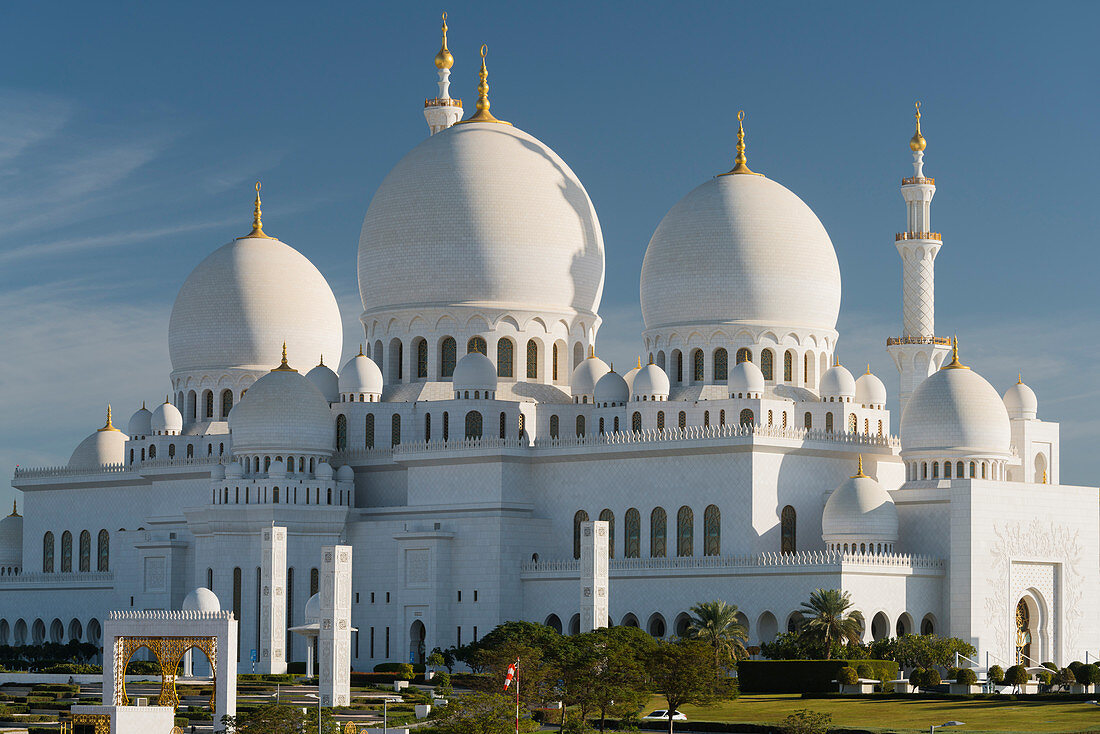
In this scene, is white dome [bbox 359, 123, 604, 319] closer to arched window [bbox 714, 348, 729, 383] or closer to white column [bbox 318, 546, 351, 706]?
arched window [bbox 714, 348, 729, 383]

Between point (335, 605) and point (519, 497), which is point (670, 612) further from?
point (335, 605)

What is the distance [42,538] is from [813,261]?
1432 inches

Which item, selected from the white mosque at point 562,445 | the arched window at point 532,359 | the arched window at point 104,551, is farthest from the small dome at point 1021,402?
the arched window at point 104,551

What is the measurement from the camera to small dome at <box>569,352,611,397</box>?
78.2m

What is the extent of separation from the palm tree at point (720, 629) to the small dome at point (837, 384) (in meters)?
11.7

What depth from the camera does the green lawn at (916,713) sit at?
51281 millimetres

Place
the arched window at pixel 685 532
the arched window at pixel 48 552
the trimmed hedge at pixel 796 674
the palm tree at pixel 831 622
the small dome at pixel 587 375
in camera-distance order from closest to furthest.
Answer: the trimmed hedge at pixel 796 674
the palm tree at pixel 831 622
the arched window at pixel 685 532
the small dome at pixel 587 375
the arched window at pixel 48 552

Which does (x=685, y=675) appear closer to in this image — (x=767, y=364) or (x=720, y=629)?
(x=720, y=629)

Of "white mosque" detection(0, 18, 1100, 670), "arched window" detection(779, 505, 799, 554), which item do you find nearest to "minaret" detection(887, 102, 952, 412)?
"white mosque" detection(0, 18, 1100, 670)

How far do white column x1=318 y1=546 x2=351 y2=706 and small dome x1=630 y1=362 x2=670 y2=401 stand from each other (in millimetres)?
16216

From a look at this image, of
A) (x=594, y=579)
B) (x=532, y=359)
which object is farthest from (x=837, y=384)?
(x=594, y=579)

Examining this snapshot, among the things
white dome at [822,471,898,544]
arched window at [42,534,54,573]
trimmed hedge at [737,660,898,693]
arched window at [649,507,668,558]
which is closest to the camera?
trimmed hedge at [737,660,898,693]

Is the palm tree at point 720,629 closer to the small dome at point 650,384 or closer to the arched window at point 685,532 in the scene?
the arched window at point 685,532

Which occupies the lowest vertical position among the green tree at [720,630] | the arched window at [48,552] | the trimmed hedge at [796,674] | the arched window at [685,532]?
the trimmed hedge at [796,674]
